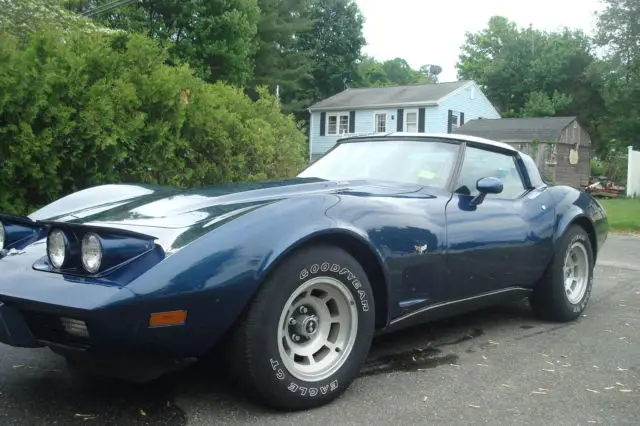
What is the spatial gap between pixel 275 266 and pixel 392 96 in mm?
33806

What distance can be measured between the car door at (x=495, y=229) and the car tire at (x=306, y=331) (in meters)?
0.77

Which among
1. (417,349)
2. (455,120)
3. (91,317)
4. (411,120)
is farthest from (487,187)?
(455,120)

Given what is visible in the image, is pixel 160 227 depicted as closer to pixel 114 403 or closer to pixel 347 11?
pixel 114 403

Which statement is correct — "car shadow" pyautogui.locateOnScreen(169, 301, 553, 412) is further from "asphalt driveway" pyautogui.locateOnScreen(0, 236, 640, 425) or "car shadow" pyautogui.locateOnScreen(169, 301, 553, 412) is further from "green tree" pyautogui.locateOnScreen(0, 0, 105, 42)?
"green tree" pyautogui.locateOnScreen(0, 0, 105, 42)

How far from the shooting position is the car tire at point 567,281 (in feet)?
14.8

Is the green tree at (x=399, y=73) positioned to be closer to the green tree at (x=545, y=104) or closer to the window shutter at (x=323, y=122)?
the green tree at (x=545, y=104)

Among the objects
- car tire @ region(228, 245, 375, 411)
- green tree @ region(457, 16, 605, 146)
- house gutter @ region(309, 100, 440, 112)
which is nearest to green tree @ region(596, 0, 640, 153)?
house gutter @ region(309, 100, 440, 112)

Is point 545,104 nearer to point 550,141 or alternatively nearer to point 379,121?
point 550,141

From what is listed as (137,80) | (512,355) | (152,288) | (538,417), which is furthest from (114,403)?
(137,80)

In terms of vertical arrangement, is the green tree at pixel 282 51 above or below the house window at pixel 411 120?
above

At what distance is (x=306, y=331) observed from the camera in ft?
9.52

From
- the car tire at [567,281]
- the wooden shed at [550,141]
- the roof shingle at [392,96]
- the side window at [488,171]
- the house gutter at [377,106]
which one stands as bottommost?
the car tire at [567,281]

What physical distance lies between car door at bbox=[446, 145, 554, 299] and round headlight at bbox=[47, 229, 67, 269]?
6.51 ft

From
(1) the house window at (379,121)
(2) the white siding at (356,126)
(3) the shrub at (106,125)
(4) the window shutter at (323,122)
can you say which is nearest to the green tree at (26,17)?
(3) the shrub at (106,125)
